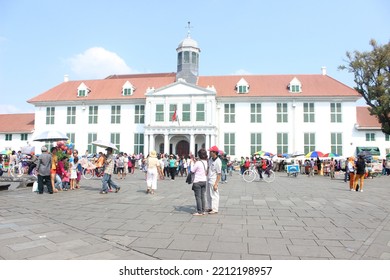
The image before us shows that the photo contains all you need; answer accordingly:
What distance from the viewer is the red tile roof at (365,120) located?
120 feet

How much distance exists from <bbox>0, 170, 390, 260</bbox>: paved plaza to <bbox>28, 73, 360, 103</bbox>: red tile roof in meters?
30.0

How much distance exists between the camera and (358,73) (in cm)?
3009

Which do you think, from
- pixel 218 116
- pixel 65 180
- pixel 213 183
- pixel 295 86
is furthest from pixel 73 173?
pixel 295 86

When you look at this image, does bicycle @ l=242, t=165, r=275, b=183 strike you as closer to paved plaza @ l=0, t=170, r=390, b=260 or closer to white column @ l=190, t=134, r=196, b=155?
paved plaza @ l=0, t=170, r=390, b=260

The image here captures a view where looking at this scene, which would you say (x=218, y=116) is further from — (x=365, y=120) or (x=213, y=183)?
(x=213, y=183)

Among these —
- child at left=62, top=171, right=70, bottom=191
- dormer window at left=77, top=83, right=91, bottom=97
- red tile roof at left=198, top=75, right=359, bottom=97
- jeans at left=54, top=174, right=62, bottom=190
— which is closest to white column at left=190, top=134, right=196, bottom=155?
red tile roof at left=198, top=75, right=359, bottom=97

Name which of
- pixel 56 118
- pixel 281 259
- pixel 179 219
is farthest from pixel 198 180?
pixel 56 118

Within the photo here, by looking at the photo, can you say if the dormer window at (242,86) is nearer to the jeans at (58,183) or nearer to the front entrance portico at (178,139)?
the front entrance portico at (178,139)

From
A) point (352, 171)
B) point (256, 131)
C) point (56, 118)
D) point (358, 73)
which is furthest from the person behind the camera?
point (56, 118)

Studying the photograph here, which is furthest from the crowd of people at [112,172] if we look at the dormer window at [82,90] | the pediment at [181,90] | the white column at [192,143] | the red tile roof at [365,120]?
the red tile roof at [365,120]

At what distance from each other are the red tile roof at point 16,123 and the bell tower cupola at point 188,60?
71.2 ft

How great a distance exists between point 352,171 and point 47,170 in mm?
12460

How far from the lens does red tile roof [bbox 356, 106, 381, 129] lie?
120ft

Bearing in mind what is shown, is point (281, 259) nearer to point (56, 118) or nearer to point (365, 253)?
point (365, 253)
